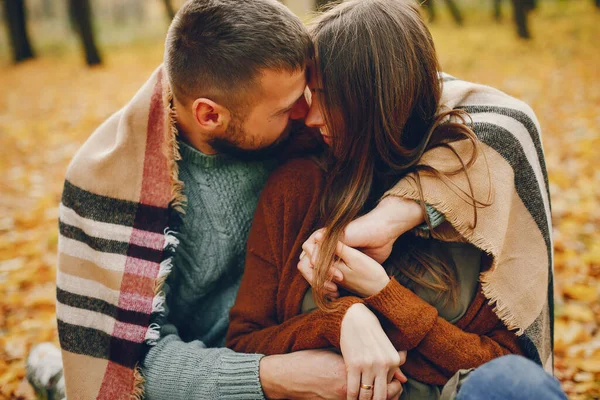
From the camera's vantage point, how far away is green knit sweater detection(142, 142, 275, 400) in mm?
1764

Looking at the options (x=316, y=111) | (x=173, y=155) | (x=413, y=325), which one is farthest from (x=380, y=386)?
(x=173, y=155)

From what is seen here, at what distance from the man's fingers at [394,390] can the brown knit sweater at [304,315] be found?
0.07 metres

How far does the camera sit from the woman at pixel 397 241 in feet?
5.24

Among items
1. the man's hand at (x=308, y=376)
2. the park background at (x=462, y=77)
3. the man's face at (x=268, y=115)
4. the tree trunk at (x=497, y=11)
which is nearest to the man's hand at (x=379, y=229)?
the man's hand at (x=308, y=376)

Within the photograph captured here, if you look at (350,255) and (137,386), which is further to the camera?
(137,386)

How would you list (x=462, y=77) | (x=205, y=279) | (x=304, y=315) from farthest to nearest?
(x=462, y=77), (x=205, y=279), (x=304, y=315)

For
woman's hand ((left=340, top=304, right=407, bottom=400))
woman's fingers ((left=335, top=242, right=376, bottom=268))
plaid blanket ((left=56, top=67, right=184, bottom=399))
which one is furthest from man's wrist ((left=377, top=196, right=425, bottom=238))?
plaid blanket ((left=56, top=67, right=184, bottom=399))

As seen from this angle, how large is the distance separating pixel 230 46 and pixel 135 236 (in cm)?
74

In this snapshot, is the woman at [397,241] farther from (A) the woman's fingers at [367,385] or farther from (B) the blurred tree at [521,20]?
(B) the blurred tree at [521,20]

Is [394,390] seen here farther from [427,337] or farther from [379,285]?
[379,285]

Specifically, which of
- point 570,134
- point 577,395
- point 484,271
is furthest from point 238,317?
point 570,134

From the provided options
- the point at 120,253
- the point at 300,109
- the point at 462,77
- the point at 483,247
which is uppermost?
the point at 300,109

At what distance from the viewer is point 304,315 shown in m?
1.74

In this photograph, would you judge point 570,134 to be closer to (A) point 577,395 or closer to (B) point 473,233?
(A) point 577,395
